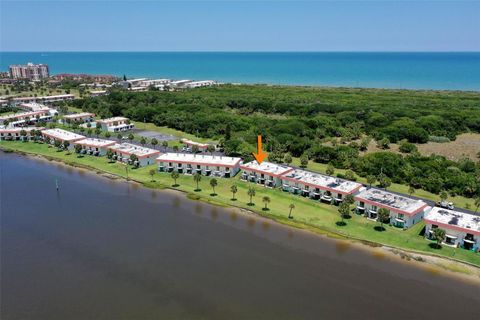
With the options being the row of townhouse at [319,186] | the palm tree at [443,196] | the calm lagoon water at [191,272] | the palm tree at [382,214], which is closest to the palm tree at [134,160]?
the row of townhouse at [319,186]

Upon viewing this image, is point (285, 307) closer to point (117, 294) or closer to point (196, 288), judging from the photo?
point (196, 288)

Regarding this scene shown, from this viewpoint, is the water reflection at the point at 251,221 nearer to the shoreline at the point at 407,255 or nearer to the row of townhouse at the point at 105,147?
the shoreline at the point at 407,255

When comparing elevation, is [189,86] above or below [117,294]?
above

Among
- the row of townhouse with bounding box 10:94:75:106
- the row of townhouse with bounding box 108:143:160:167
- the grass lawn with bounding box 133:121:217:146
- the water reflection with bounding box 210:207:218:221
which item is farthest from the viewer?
the row of townhouse with bounding box 10:94:75:106

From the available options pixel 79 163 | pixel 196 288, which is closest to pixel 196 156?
pixel 79 163

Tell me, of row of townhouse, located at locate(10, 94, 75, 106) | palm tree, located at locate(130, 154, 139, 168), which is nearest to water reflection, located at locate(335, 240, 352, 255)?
palm tree, located at locate(130, 154, 139, 168)

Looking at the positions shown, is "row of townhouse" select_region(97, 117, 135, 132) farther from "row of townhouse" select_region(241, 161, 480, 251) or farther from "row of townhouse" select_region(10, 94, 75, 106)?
"row of townhouse" select_region(10, 94, 75, 106)

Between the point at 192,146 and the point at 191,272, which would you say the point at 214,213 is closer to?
the point at 191,272
